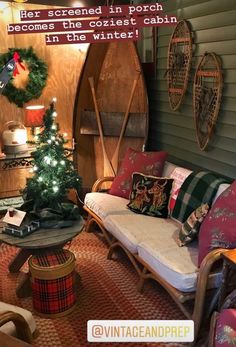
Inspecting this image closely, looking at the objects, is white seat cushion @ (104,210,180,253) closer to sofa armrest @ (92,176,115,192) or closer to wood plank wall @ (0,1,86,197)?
sofa armrest @ (92,176,115,192)

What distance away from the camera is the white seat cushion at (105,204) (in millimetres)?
3115

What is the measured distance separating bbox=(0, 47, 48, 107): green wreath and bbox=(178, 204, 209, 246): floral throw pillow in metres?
2.46

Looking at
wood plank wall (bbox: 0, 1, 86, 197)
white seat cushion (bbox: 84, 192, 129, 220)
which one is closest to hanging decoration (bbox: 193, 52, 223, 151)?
white seat cushion (bbox: 84, 192, 129, 220)

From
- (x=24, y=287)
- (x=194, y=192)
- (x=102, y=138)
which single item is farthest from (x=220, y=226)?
(x=102, y=138)

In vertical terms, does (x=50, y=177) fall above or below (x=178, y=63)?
below

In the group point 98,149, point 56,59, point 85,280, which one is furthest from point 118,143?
point 85,280

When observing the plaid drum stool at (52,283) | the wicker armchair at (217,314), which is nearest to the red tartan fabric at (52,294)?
the plaid drum stool at (52,283)

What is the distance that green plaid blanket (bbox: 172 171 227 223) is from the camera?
8.63 ft

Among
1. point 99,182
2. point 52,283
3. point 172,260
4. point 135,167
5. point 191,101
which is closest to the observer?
point 172,260

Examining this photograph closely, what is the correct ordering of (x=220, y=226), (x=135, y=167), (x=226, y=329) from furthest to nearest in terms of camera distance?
(x=135, y=167) < (x=220, y=226) < (x=226, y=329)

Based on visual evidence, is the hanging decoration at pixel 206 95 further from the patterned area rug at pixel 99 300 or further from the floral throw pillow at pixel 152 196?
the patterned area rug at pixel 99 300

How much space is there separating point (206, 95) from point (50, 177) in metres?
1.35

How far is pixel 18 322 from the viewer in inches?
69.9

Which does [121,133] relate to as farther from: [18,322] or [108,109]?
[18,322]
